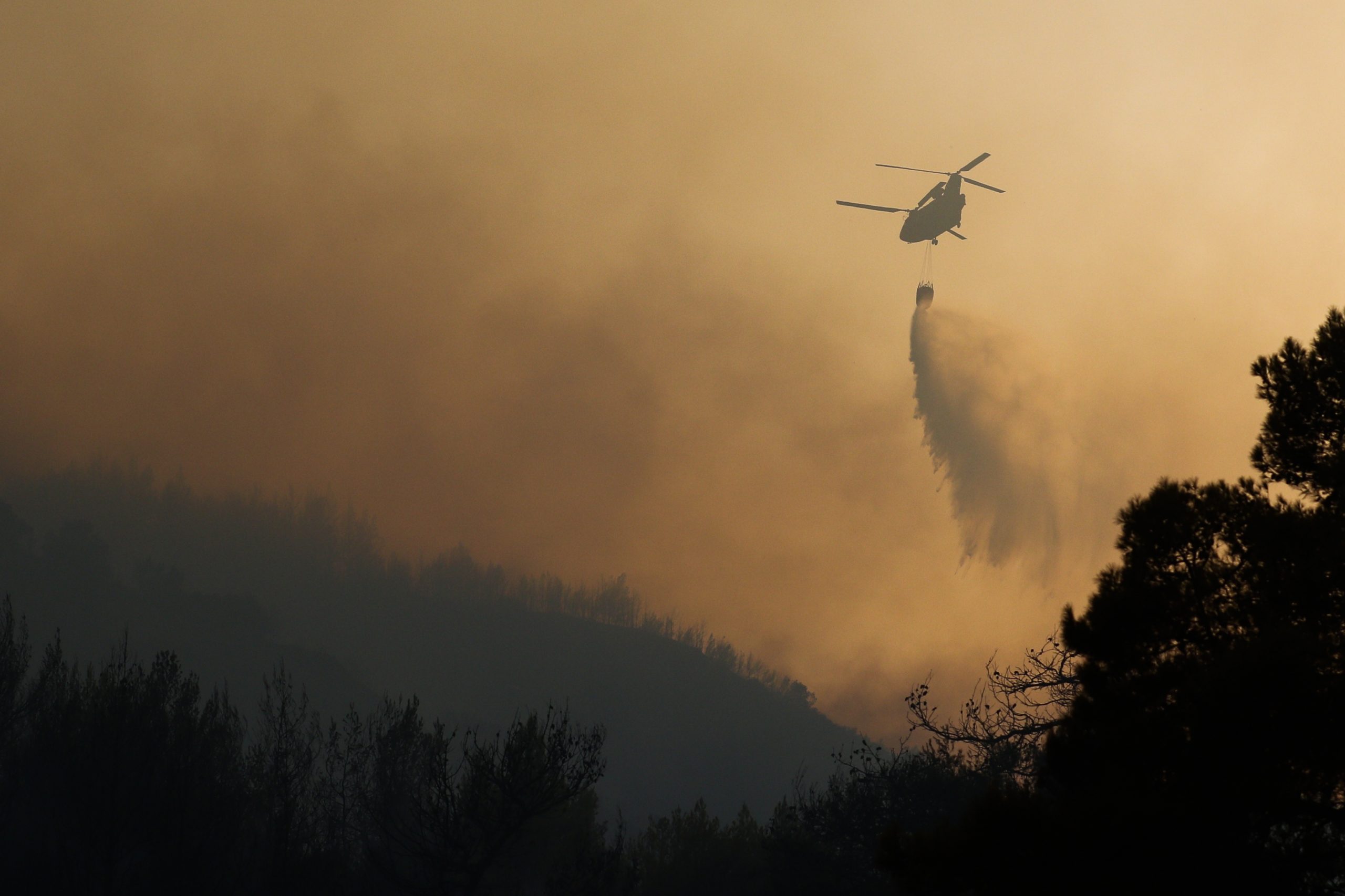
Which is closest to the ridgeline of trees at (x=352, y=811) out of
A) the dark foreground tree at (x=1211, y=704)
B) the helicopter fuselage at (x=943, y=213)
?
the dark foreground tree at (x=1211, y=704)

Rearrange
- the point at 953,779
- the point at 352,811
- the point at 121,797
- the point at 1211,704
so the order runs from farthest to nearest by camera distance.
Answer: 1. the point at 352,811
2. the point at 121,797
3. the point at 953,779
4. the point at 1211,704

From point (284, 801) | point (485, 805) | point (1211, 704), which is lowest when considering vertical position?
point (284, 801)

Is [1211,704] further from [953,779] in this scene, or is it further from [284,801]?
[284,801]

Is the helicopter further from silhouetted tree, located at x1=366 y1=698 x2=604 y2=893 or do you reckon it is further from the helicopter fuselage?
silhouetted tree, located at x1=366 y1=698 x2=604 y2=893

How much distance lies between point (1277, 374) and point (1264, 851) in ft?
22.7

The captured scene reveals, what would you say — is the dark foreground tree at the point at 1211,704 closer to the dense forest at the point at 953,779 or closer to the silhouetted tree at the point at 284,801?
the dense forest at the point at 953,779

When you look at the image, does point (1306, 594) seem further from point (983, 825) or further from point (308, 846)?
point (308, 846)

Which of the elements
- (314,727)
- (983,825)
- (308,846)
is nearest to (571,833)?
(308,846)

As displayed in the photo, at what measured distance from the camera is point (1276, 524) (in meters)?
13.4

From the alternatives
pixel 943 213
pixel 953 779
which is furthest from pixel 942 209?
pixel 953 779

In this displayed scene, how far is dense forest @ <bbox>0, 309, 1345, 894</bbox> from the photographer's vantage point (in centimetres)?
1188

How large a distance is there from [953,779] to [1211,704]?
2358 cm

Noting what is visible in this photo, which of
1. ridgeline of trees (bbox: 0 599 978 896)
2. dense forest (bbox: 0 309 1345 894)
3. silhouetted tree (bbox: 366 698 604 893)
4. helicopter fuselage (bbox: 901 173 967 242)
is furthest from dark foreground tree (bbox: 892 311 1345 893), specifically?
helicopter fuselage (bbox: 901 173 967 242)

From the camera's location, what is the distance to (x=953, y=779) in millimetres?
33531
